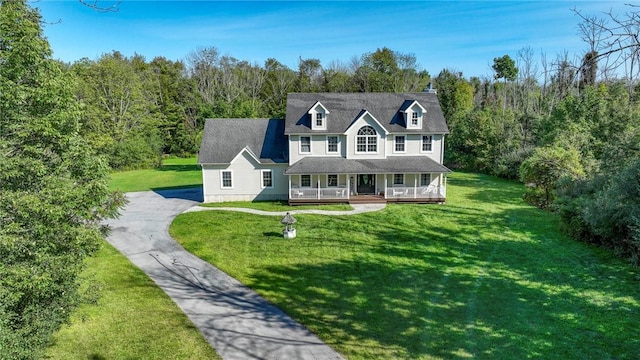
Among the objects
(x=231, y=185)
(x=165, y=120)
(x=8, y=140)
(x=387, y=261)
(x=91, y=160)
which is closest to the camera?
(x=8, y=140)

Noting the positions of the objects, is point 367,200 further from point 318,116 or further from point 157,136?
point 157,136

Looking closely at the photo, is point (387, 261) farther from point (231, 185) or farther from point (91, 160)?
point (231, 185)

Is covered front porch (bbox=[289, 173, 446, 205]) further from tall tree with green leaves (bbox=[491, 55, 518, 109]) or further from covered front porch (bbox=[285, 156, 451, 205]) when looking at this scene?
tall tree with green leaves (bbox=[491, 55, 518, 109])

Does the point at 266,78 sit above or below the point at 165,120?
above

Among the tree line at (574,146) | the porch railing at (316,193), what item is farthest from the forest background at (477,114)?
the porch railing at (316,193)

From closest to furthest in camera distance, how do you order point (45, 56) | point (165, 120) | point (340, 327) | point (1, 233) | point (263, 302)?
point (1, 233), point (45, 56), point (340, 327), point (263, 302), point (165, 120)

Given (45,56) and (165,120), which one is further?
(165,120)

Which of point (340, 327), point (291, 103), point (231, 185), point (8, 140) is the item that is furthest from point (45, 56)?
point (291, 103)
